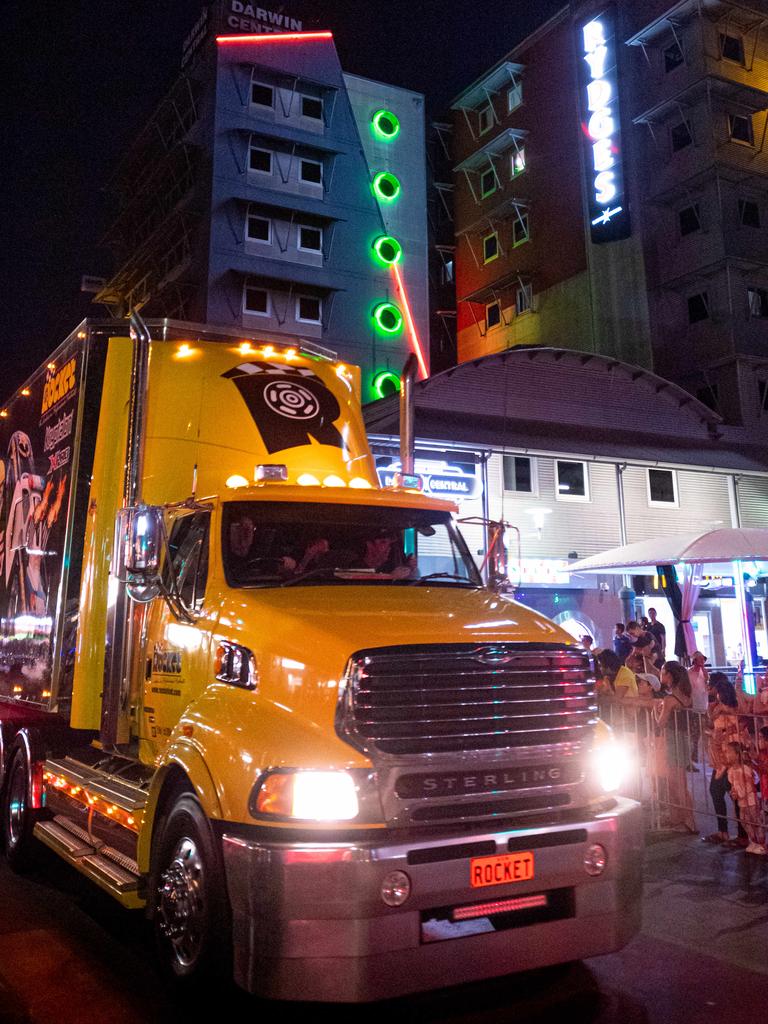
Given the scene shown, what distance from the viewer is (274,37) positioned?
34594 mm

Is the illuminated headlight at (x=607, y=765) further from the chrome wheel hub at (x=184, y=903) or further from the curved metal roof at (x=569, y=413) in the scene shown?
the curved metal roof at (x=569, y=413)

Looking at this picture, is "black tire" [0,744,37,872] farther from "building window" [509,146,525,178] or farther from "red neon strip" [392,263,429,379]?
"building window" [509,146,525,178]

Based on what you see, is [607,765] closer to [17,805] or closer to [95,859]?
[95,859]

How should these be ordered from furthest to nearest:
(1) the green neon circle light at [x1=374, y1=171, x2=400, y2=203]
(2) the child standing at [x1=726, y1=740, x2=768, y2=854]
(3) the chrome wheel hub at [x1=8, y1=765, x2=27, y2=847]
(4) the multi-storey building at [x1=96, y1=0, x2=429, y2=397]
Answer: (1) the green neon circle light at [x1=374, y1=171, x2=400, y2=203] < (4) the multi-storey building at [x1=96, y1=0, x2=429, y2=397] < (2) the child standing at [x1=726, y1=740, x2=768, y2=854] < (3) the chrome wheel hub at [x1=8, y1=765, x2=27, y2=847]

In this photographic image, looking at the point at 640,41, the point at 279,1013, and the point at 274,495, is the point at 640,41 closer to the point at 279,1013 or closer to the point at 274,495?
the point at 274,495

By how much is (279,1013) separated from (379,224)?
34.3m

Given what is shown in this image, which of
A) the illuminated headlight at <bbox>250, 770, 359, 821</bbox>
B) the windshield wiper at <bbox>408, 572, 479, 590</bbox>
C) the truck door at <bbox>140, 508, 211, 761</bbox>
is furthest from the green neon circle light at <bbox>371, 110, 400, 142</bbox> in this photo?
the illuminated headlight at <bbox>250, 770, 359, 821</bbox>

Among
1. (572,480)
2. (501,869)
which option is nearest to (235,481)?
(501,869)

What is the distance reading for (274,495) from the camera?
562 cm

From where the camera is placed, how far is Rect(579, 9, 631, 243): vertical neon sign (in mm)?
29797

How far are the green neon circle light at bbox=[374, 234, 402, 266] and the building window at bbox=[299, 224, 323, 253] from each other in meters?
2.43

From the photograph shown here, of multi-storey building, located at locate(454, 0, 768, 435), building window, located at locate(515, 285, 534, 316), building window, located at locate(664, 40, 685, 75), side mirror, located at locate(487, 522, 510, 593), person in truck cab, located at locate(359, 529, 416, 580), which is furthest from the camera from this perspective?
building window, located at locate(515, 285, 534, 316)

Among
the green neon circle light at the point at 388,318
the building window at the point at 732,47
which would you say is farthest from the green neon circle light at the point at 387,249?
the building window at the point at 732,47

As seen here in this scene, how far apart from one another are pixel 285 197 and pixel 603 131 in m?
11.7
